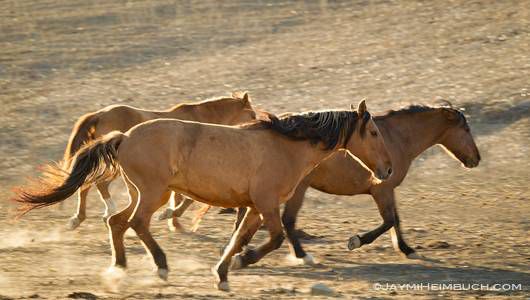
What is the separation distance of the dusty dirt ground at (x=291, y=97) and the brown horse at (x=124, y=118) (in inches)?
14.7

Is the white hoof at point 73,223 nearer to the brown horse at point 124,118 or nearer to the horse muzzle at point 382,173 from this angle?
the brown horse at point 124,118

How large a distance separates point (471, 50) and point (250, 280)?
1378cm

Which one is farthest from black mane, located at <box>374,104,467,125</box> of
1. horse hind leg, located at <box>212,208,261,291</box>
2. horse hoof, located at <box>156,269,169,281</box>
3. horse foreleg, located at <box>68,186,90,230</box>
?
horse foreleg, located at <box>68,186,90,230</box>

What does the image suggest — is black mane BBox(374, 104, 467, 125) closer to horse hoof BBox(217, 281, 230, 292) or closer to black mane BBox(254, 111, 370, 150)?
black mane BBox(254, 111, 370, 150)

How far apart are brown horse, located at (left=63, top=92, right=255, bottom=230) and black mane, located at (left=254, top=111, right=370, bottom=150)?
2.96 meters

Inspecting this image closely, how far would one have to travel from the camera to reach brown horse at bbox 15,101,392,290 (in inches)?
348

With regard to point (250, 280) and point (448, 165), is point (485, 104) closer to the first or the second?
point (448, 165)

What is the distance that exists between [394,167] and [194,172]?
2.80m

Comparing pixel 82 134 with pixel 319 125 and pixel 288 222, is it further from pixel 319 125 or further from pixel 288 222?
pixel 319 125

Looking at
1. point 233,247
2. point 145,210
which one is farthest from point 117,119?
point 233,247

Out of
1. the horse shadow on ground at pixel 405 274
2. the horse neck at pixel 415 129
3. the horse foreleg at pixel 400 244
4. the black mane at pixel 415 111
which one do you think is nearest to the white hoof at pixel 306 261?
the horse shadow on ground at pixel 405 274

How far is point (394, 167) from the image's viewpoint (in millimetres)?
11008

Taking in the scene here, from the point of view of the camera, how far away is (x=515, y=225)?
41.6ft

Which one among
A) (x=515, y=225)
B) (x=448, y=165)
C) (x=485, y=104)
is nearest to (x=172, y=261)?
(x=515, y=225)
